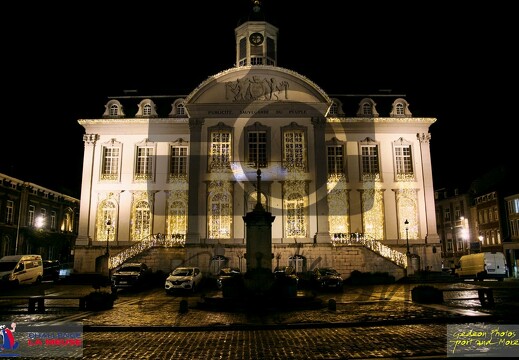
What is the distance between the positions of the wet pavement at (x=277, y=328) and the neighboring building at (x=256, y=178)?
564 inches

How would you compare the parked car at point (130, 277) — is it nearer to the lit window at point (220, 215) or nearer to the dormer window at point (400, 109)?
the lit window at point (220, 215)

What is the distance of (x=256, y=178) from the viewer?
35312mm

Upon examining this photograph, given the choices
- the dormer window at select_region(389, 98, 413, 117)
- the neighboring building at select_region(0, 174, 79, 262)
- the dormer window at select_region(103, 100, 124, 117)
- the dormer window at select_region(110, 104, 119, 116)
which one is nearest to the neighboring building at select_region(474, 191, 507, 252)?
the dormer window at select_region(389, 98, 413, 117)

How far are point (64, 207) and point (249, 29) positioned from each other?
33.8 meters

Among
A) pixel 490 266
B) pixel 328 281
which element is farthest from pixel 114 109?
pixel 490 266

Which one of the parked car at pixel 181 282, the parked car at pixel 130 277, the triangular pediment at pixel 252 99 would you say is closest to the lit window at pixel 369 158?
the triangular pediment at pixel 252 99

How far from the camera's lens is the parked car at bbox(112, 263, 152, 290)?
26078mm

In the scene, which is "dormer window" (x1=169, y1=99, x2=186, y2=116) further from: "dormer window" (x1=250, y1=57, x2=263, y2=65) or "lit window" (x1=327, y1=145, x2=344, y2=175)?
"lit window" (x1=327, y1=145, x2=344, y2=175)

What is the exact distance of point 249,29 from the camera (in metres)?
40.3

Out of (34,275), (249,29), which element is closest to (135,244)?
(34,275)

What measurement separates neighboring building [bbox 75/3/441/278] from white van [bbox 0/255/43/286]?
4256mm

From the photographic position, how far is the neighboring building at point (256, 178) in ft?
109

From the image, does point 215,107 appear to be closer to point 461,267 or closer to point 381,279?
point 381,279

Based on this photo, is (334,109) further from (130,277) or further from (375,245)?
(130,277)
